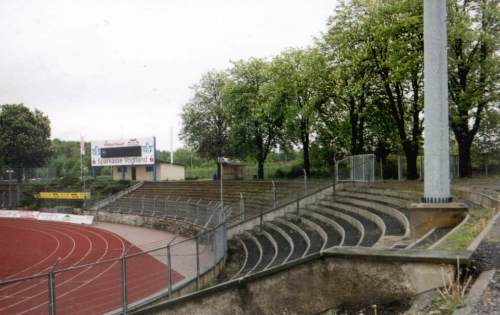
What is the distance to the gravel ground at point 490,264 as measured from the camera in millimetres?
3999

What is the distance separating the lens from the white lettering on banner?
131ft

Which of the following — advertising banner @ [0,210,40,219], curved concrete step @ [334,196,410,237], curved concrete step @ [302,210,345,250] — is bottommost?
advertising banner @ [0,210,40,219]

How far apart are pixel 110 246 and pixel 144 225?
9761 mm

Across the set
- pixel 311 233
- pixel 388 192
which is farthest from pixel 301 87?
pixel 311 233

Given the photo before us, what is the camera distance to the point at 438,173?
9.23 meters

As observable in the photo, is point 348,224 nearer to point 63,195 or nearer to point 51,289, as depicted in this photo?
point 51,289

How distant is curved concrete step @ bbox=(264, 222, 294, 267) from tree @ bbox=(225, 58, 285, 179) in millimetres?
21411

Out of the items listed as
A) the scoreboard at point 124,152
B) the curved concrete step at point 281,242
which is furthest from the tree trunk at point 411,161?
the scoreboard at point 124,152

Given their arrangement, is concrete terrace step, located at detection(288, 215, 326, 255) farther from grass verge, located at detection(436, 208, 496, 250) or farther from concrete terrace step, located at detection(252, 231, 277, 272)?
grass verge, located at detection(436, 208, 496, 250)

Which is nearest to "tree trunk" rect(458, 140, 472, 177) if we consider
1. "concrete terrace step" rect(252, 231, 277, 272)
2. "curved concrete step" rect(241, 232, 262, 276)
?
"concrete terrace step" rect(252, 231, 277, 272)

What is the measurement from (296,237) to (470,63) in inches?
560

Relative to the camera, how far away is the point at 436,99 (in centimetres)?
909

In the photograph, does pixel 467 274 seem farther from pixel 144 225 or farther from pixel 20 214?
pixel 20 214

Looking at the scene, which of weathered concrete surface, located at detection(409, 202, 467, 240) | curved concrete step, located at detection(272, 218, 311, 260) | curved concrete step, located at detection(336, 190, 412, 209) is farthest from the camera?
curved concrete step, located at detection(336, 190, 412, 209)
